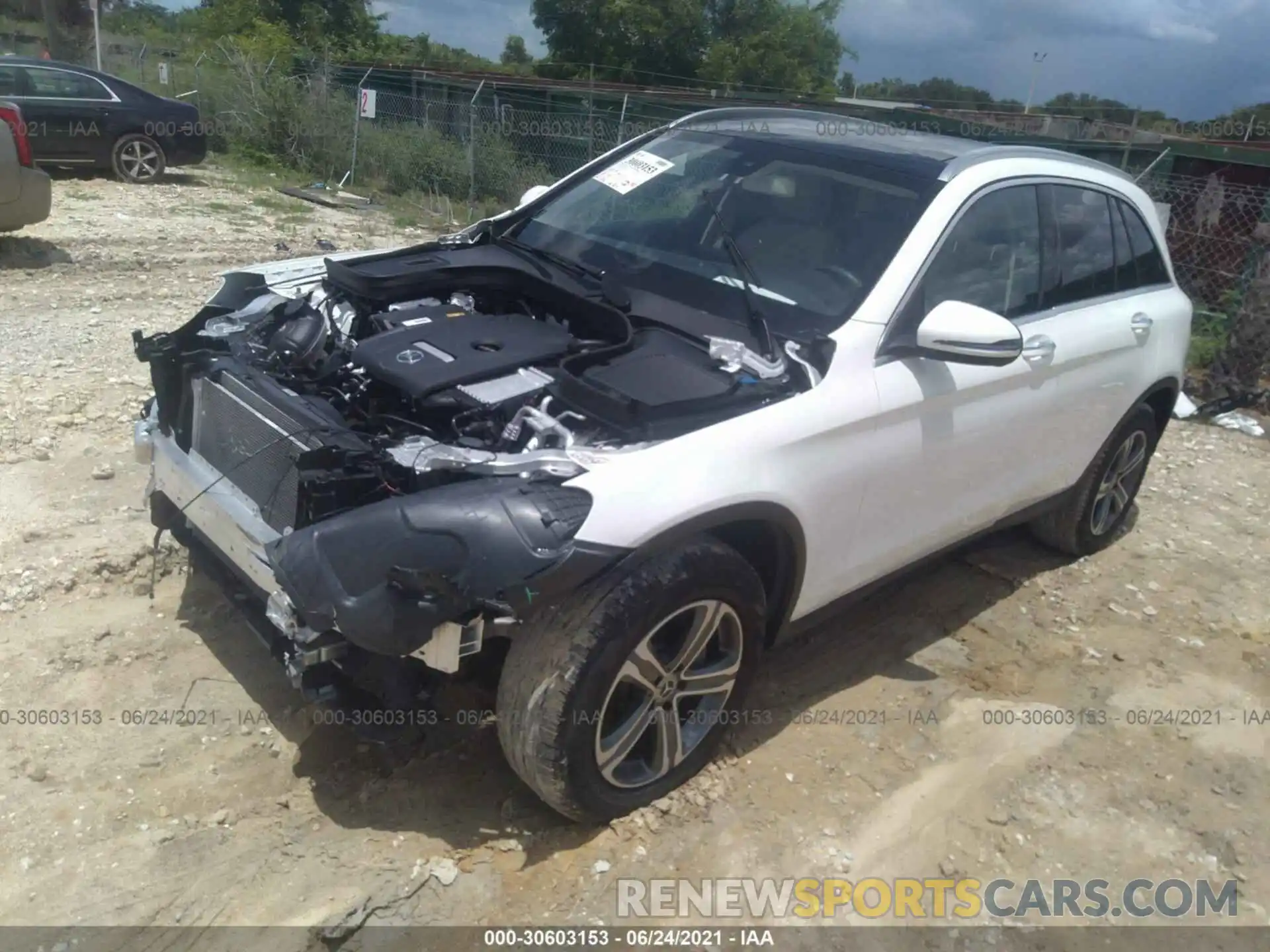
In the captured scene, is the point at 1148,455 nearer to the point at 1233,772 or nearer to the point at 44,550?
the point at 1233,772

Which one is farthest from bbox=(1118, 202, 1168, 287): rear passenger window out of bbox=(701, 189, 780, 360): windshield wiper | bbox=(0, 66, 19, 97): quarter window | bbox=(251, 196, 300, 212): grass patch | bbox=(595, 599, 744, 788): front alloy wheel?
bbox=(0, 66, 19, 97): quarter window

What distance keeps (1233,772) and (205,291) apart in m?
7.54

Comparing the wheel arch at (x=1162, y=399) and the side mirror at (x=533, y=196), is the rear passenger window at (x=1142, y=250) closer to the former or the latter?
→ the wheel arch at (x=1162, y=399)

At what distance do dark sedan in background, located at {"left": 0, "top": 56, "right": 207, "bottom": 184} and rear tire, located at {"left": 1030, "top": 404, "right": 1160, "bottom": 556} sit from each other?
12.0 metres

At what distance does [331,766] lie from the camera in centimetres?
320

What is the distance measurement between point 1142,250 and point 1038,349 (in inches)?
51.3

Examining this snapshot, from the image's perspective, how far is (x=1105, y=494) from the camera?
5.00m

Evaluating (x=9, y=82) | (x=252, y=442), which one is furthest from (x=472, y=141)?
(x=252, y=442)

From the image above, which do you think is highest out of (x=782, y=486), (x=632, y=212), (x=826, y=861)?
(x=632, y=212)

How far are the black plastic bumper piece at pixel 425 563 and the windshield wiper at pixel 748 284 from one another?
1.02m

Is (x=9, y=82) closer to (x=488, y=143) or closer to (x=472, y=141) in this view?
(x=472, y=141)

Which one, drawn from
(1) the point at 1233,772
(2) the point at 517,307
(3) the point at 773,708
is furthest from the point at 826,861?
(2) the point at 517,307

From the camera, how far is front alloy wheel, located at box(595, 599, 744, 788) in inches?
113

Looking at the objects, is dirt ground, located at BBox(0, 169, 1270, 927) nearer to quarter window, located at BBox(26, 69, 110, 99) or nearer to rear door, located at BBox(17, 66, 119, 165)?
rear door, located at BBox(17, 66, 119, 165)
